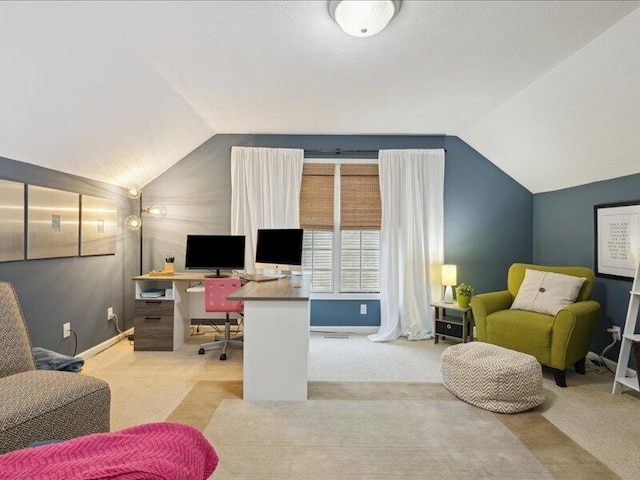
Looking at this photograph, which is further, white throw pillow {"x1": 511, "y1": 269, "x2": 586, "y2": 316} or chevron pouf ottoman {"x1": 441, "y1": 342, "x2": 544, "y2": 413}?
white throw pillow {"x1": 511, "y1": 269, "x2": 586, "y2": 316}

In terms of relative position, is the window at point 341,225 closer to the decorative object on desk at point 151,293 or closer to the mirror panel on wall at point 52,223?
the decorative object on desk at point 151,293

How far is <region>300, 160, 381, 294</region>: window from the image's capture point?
14.9 ft

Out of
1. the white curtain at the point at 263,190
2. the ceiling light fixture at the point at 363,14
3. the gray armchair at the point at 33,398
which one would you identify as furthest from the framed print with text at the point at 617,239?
the gray armchair at the point at 33,398

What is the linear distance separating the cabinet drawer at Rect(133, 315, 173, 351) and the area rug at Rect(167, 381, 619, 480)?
1.13 meters

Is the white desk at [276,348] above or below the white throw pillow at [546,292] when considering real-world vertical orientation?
below

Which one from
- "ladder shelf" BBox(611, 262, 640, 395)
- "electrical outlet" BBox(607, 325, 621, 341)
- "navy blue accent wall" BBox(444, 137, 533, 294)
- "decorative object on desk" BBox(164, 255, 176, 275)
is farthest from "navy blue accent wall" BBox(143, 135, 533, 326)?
"ladder shelf" BBox(611, 262, 640, 395)

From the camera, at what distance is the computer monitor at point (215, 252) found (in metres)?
4.05

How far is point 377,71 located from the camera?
283 centimetres

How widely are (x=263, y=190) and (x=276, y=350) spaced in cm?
228

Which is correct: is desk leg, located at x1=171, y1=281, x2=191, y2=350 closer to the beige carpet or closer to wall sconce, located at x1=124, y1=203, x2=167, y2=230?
the beige carpet

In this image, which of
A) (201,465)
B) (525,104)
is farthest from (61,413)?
(525,104)

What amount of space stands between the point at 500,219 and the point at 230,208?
3.39m

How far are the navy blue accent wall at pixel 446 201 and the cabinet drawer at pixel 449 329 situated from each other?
29.3 inches

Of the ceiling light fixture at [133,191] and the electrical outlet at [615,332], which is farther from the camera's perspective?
the ceiling light fixture at [133,191]
